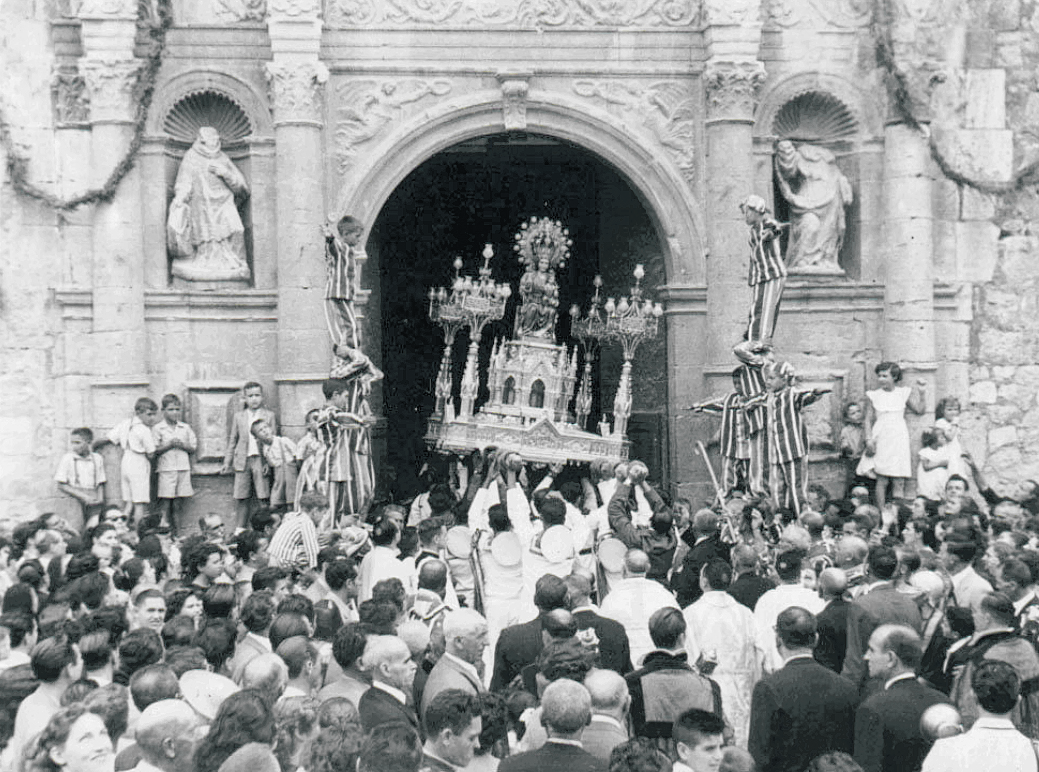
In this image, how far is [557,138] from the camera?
1470cm

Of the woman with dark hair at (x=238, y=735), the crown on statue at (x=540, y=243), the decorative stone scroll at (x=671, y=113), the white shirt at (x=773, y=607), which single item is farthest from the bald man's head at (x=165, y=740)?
the decorative stone scroll at (x=671, y=113)

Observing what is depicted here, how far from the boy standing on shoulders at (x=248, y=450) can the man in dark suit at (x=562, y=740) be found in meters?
8.87

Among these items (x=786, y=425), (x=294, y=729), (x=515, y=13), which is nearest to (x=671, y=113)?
(x=515, y=13)

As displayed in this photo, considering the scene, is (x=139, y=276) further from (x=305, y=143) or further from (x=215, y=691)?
(x=215, y=691)

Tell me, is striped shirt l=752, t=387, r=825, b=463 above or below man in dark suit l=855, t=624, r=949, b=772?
above

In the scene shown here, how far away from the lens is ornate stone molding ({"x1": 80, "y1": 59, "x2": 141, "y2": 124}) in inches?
540

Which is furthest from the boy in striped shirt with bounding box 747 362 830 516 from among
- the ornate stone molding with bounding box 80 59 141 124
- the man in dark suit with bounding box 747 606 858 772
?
the man in dark suit with bounding box 747 606 858 772

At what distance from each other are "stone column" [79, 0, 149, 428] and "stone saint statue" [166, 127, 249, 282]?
434 millimetres

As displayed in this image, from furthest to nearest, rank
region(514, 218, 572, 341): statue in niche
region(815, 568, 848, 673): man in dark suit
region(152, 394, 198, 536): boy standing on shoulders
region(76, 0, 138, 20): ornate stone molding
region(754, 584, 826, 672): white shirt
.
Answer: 1. region(514, 218, 572, 341): statue in niche
2. region(76, 0, 138, 20): ornate stone molding
3. region(152, 394, 198, 536): boy standing on shoulders
4. region(754, 584, 826, 672): white shirt
5. region(815, 568, 848, 673): man in dark suit

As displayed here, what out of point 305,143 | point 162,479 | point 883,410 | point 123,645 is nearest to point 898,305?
point 883,410

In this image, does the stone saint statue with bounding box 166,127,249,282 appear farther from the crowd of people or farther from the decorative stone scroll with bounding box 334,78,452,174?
the crowd of people

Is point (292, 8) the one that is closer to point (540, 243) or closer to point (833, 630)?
point (540, 243)

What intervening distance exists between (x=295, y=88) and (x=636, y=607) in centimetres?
786

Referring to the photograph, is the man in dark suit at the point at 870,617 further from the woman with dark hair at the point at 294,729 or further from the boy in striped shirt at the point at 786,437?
the boy in striped shirt at the point at 786,437
